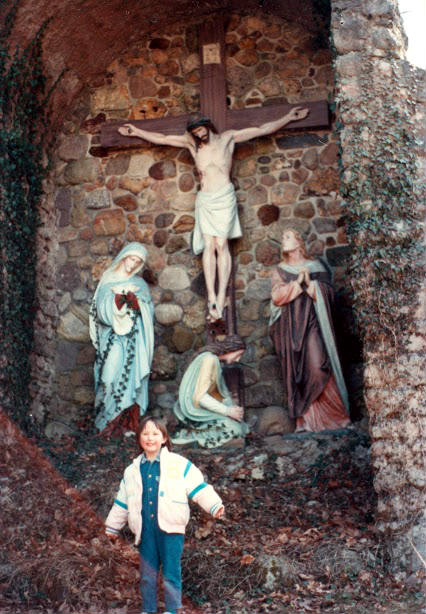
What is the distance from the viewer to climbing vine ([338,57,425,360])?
6.01 meters

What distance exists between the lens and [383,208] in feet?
20.2

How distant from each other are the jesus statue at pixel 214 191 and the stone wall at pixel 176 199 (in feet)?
0.79

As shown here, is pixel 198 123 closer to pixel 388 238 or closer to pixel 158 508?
pixel 388 238

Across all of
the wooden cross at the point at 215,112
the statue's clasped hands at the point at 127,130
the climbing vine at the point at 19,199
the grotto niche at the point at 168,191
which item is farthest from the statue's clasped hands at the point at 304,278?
the climbing vine at the point at 19,199

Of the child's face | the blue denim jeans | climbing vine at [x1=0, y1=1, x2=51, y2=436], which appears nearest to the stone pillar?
the blue denim jeans

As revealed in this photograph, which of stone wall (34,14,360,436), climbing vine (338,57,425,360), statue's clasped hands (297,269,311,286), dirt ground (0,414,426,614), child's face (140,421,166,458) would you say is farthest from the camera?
stone wall (34,14,360,436)

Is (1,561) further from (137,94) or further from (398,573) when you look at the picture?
(137,94)

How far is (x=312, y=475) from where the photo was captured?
676 cm

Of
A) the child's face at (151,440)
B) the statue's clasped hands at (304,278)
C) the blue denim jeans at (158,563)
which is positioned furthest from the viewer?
the statue's clasped hands at (304,278)

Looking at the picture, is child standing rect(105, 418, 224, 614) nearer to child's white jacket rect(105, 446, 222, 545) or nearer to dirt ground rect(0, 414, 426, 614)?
child's white jacket rect(105, 446, 222, 545)

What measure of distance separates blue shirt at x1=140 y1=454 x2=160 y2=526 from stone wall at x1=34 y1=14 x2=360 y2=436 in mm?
3314

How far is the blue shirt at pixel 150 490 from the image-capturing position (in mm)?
4781

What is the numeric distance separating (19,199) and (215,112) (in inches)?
77.3

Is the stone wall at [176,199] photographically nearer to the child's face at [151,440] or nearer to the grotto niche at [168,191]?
the grotto niche at [168,191]
